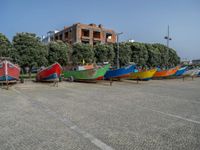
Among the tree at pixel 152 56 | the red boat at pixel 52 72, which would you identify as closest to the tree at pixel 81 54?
the red boat at pixel 52 72

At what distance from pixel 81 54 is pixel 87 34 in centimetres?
3098

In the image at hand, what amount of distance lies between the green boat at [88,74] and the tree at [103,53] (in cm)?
958

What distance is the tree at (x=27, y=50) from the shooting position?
18.4m

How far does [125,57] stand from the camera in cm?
2855

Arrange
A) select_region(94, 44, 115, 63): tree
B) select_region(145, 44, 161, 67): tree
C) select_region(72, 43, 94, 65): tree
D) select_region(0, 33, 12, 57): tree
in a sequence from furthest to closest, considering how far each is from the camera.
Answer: select_region(145, 44, 161, 67): tree → select_region(94, 44, 115, 63): tree → select_region(72, 43, 94, 65): tree → select_region(0, 33, 12, 57): tree

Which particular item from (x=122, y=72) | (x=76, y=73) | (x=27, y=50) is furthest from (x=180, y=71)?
(x=27, y=50)

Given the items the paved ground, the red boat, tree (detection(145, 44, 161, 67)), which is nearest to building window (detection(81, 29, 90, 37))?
tree (detection(145, 44, 161, 67))

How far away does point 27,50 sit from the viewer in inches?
724

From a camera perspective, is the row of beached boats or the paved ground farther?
the row of beached boats

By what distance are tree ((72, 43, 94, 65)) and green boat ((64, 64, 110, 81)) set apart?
22.0ft

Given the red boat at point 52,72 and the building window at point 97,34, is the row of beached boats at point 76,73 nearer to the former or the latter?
the red boat at point 52,72

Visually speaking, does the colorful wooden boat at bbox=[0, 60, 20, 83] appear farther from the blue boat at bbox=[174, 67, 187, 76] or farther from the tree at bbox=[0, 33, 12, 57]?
the blue boat at bbox=[174, 67, 187, 76]

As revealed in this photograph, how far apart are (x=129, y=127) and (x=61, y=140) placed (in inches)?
65.4

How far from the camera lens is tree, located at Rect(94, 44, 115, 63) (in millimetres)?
26734
